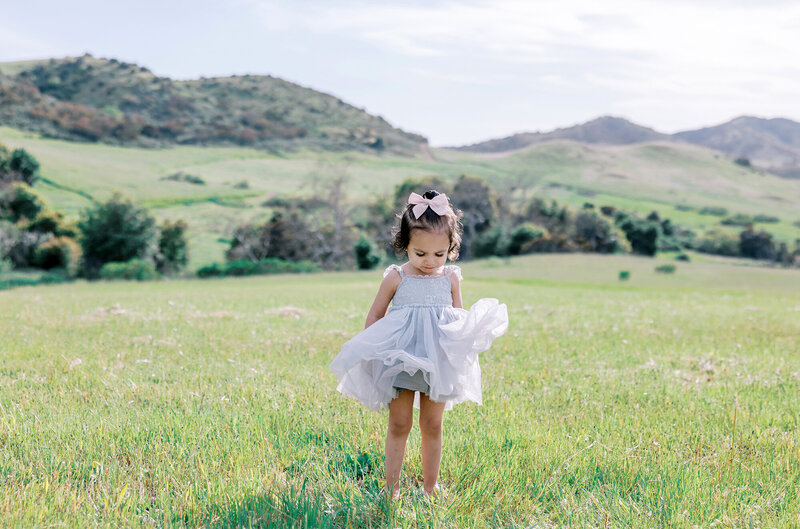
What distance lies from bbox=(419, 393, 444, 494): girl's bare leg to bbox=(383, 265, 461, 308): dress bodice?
67 centimetres

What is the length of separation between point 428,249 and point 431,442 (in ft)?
4.38

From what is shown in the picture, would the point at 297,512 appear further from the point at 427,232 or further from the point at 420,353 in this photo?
the point at 427,232

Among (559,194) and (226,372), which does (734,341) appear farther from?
(559,194)

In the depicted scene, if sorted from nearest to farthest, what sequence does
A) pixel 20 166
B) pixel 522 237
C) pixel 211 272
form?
pixel 211 272, pixel 522 237, pixel 20 166

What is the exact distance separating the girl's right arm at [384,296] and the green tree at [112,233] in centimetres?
4705

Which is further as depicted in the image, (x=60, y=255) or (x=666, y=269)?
(x=60, y=255)

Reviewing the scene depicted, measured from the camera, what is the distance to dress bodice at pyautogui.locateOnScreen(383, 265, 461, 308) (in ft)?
14.1

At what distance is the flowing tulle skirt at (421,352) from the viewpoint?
13.0ft

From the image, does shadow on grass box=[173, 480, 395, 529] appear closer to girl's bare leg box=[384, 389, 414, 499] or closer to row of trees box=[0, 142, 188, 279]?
girl's bare leg box=[384, 389, 414, 499]

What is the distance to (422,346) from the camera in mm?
4078

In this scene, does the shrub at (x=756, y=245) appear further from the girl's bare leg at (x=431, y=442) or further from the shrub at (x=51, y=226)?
the girl's bare leg at (x=431, y=442)

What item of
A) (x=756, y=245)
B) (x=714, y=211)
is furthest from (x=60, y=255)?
(x=714, y=211)

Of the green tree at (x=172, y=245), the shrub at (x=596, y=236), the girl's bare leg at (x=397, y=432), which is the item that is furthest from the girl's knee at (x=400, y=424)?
the shrub at (x=596, y=236)

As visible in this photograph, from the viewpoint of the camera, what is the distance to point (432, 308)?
14.0ft
